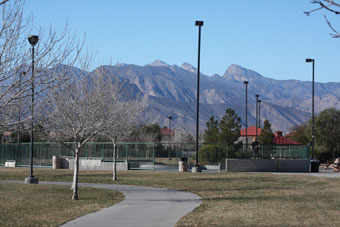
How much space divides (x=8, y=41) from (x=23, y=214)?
18.9 ft

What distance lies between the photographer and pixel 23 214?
15938 mm

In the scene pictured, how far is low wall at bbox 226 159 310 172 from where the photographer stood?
39844mm

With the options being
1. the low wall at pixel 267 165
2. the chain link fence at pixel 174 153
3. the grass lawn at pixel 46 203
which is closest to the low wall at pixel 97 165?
the chain link fence at pixel 174 153

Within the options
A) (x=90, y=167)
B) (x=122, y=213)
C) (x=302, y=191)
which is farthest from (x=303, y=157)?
(x=122, y=213)

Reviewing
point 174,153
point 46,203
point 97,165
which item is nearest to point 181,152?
point 174,153

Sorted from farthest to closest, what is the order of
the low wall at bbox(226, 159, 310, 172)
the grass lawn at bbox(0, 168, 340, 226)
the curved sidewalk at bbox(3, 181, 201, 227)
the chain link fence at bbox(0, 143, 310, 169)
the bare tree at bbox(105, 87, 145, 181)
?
the chain link fence at bbox(0, 143, 310, 169), the low wall at bbox(226, 159, 310, 172), the bare tree at bbox(105, 87, 145, 181), the grass lawn at bbox(0, 168, 340, 226), the curved sidewalk at bbox(3, 181, 201, 227)

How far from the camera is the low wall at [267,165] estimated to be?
39.8 metres

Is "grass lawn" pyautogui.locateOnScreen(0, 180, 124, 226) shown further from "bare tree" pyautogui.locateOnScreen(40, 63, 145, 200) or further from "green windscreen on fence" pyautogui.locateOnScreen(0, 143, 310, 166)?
"green windscreen on fence" pyautogui.locateOnScreen(0, 143, 310, 166)

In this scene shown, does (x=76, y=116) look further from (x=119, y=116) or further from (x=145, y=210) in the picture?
(x=119, y=116)

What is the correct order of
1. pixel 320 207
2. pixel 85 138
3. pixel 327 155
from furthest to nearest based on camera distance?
1. pixel 327 155
2. pixel 85 138
3. pixel 320 207

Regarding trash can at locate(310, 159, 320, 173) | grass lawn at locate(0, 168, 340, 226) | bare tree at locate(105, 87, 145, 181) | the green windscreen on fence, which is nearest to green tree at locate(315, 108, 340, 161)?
trash can at locate(310, 159, 320, 173)

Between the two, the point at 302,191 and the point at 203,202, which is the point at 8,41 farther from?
the point at 302,191

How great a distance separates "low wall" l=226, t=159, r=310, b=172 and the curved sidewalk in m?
17.5

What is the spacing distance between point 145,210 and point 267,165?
26063mm
